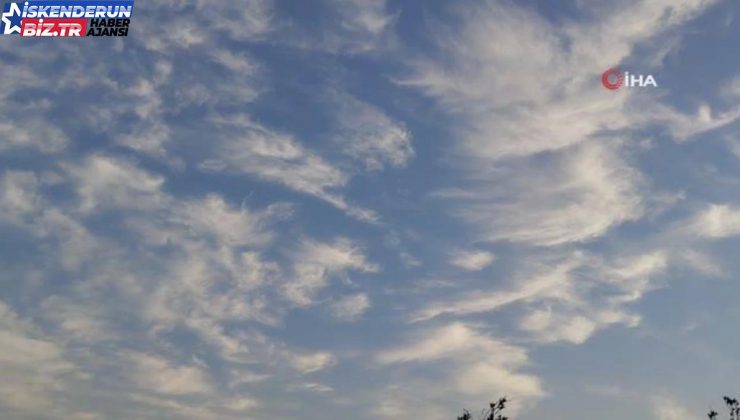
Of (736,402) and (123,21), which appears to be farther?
(736,402)

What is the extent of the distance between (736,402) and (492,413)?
22671 millimetres

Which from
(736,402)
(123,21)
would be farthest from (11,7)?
(736,402)

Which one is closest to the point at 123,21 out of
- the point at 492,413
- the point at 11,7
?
the point at 11,7

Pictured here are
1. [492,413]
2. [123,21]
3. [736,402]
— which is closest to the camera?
[123,21]

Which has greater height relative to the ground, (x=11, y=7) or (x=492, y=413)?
(x=11, y=7)

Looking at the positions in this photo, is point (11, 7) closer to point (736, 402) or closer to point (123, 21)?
point (123, 21)

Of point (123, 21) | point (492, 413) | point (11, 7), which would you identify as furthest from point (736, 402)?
point (11, 7)

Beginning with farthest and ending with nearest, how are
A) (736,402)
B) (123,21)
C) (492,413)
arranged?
(736,402) < (492,413) < (123,21)

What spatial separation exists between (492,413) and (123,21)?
135ft

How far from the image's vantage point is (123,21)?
4328 cm

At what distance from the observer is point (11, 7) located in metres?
43.8

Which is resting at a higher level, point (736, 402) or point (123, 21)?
point (123, 21)

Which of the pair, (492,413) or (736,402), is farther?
(736,402)

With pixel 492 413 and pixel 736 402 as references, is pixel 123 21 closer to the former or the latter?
pixel 492 413
